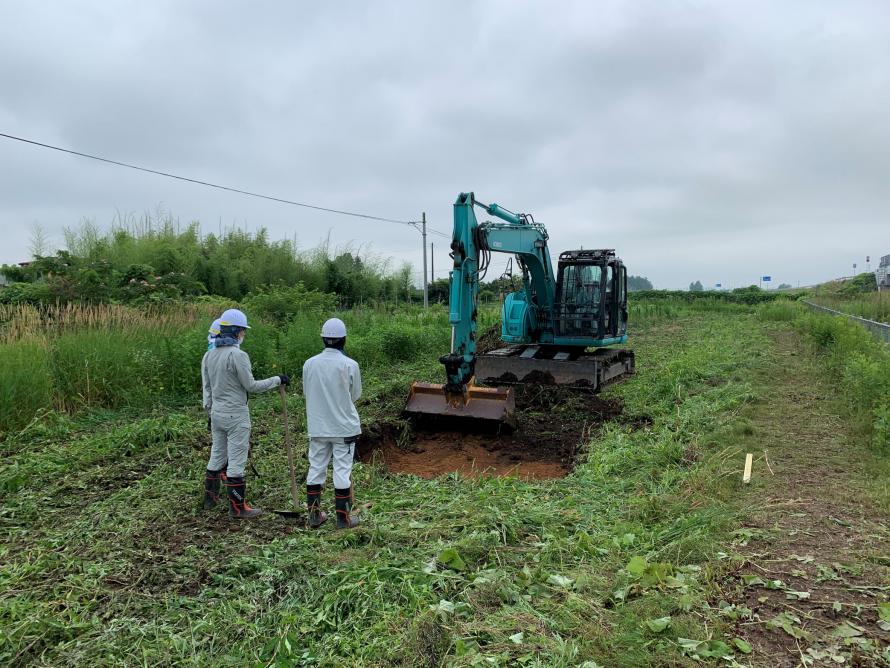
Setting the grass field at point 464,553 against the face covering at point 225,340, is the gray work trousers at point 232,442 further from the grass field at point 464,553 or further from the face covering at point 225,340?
the face covering at point 225,340

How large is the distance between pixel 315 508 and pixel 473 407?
371 centimetres

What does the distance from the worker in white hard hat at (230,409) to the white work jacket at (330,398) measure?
45 centimetres

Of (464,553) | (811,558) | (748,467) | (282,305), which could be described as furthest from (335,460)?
(282,305)

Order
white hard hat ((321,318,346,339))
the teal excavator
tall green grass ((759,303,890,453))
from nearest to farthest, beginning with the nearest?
white hard hat ((321,318,346,339)) < tall green grass ((759,303,890,453)) < the teal excavator

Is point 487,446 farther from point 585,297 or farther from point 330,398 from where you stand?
point 585,297

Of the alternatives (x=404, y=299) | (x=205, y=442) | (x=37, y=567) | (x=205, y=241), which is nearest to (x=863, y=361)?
(x=205, y=442)

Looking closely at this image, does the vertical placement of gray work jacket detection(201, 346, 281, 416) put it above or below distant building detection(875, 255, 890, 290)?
below

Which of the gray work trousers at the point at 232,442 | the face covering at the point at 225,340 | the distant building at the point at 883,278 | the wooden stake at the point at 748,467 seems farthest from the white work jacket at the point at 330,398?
the distant building at the point at 883,278

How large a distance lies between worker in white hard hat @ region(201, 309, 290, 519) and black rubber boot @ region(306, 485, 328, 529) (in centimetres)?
58

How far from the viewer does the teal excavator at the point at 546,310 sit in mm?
9633

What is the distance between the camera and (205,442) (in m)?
7.83

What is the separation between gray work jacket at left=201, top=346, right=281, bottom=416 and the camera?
5562 millimetres

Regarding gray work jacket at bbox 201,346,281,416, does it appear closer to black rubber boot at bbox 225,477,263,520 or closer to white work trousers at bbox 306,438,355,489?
black rubber boot at bbox 225,477,263,520

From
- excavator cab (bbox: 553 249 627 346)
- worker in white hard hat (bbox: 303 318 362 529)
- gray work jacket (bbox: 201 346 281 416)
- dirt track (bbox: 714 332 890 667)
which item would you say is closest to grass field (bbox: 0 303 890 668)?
dirt track (bbox: 714 332 890 667)
